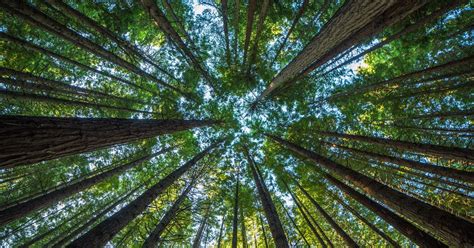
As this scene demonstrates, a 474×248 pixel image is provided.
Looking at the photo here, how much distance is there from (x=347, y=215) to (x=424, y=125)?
17.1 ft

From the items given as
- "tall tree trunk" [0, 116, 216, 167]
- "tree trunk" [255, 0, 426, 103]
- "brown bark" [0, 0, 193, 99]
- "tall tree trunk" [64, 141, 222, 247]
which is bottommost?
"tall tree trunk" [64, 141, 222, 247]

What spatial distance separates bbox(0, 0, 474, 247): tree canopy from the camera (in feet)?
23.7

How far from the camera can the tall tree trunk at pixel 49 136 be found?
259cm

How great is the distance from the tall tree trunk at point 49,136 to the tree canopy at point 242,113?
4.10 ft

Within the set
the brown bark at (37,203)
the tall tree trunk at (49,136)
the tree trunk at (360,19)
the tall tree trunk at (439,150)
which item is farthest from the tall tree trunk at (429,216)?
the brown bark at (37,203)

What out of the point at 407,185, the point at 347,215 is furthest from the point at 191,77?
the point at 407,185

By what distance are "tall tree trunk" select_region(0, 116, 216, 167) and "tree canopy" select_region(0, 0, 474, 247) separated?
1250mm

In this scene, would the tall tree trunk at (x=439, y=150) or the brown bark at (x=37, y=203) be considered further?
the brown bark at (x=37, y=203)

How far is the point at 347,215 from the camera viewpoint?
11.8 metres

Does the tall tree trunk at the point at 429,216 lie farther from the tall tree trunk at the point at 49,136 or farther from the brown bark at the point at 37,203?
the brown bark at the point at 37,203

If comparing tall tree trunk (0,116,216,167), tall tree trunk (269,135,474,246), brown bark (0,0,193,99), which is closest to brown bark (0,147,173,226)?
brown bark (0,0,193,99)

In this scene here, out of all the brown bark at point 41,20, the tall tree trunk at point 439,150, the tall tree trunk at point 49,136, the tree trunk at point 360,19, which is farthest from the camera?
the tall tree trunk at point 439,150

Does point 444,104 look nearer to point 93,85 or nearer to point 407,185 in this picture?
point 407,185

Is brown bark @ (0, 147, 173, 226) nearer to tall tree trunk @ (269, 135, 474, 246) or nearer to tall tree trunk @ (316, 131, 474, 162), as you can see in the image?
tall tree trunk @ (269, 135, 474, 246)
